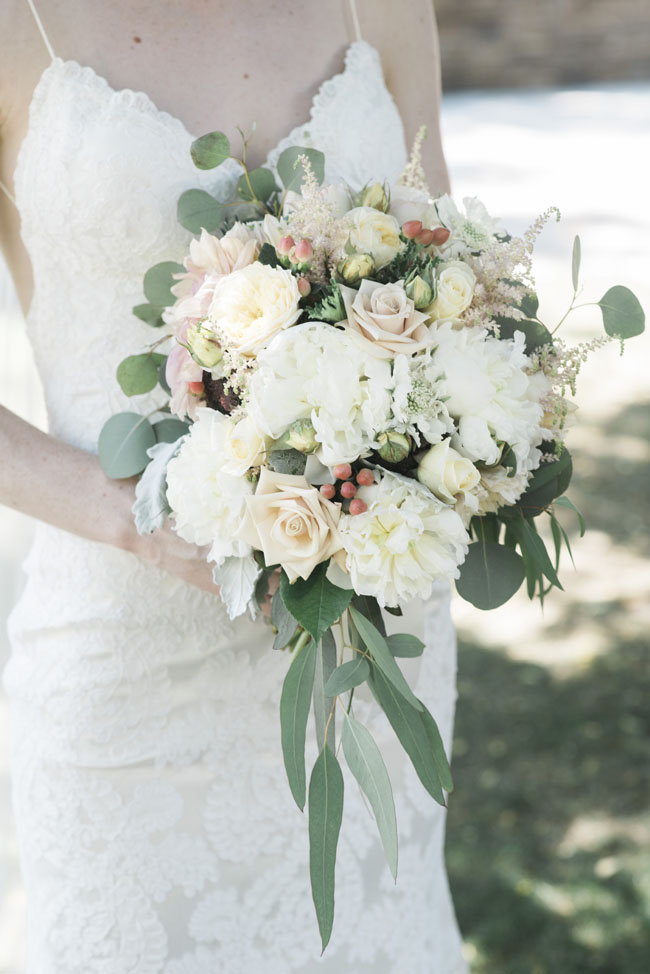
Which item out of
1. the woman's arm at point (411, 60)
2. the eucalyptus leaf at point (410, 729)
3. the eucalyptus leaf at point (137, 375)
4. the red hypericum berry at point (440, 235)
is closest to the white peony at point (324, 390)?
the red hypericum berry at point (440, 235)

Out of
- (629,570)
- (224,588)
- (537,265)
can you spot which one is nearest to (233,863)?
(224,588)

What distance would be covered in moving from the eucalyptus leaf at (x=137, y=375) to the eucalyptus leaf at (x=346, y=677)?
61 centimetres

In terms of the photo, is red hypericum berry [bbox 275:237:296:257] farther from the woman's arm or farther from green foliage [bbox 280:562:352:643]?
the woman's arm

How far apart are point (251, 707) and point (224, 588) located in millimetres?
548

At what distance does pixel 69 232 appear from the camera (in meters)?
1.80

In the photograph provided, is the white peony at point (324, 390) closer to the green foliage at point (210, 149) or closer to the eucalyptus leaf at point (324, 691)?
the eucalyptus leaf at point (324, 691)

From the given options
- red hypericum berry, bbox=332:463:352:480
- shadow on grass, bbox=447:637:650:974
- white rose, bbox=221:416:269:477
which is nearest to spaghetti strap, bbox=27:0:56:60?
white rose, bbox=221:416:269:477

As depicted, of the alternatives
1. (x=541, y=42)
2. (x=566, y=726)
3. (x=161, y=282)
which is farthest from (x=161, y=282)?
(x=541, y=42)

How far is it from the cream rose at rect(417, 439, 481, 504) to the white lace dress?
0.70 metres

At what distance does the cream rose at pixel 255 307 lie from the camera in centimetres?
138

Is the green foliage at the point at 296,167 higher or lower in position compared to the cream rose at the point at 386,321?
higher

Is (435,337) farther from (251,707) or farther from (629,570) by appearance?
(629,570)

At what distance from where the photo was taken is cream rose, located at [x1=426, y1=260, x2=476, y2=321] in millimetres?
A: 1391

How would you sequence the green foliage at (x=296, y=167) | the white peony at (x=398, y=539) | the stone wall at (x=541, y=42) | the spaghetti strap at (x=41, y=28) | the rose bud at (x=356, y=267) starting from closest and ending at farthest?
the white peony at (x=398, y=539), the rose bud at (x=356, y=267), the green foliage at (x=296, y=167), the spaghetti strap at (x=41, y=28), the stone wall at (x=541, y=42)
